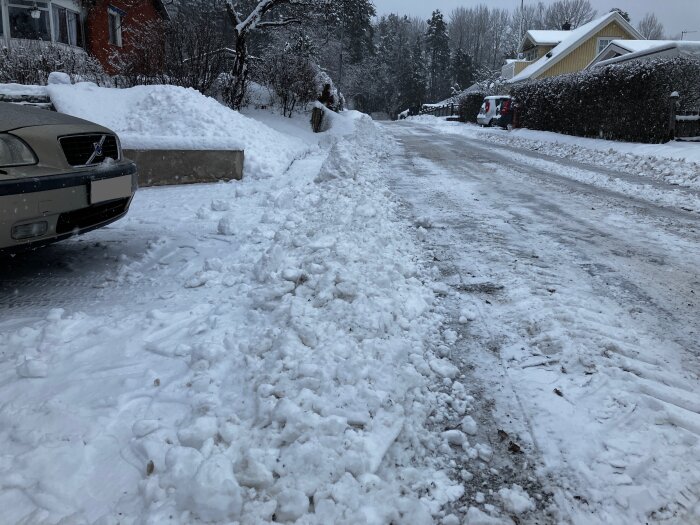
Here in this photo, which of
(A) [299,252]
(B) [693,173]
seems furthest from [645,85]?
(A) [299,252]

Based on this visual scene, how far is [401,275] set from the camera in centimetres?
389

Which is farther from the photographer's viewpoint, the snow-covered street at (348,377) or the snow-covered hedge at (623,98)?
the snow-covered hedge at (623,98)

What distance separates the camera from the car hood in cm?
319

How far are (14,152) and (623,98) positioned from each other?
1548 centimetres

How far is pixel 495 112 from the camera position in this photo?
2811 centimetres

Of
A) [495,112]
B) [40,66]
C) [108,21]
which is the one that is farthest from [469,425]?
[495,112]

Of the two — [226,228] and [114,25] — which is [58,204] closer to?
[226,228]

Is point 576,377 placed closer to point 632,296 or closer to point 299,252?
point 632,296

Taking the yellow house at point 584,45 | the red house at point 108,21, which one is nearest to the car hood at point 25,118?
the red house at point 108,21

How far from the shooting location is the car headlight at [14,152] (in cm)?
305

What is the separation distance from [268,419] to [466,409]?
95 centimetres

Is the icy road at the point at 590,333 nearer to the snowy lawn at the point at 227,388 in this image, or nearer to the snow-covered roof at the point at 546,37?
the snowy lawn at the point at 227,388

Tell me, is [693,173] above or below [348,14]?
below

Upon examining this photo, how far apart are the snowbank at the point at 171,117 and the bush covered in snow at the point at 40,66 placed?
311 cm
